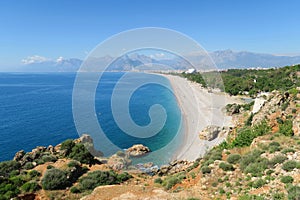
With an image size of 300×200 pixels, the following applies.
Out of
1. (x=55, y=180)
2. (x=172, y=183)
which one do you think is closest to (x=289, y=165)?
(x=172, y=183)

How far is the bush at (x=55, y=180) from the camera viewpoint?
12.0m

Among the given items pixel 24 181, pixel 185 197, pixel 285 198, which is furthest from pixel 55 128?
pixel 285 198

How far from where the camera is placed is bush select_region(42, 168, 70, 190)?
1203 cm

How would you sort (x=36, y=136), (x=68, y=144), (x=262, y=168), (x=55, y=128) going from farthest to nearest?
(x=55, y=128), (x=36, y=136), (x=68, y=144), (x=262, y=168)

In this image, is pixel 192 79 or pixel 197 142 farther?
pixel 192 79

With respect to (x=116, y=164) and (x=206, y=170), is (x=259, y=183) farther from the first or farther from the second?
(x=116, y=164)

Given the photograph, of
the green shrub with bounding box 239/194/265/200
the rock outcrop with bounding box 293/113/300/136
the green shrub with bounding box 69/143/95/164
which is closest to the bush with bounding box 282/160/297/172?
the green shrub with bounding box 239/194/265/200

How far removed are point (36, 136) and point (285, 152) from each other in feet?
114

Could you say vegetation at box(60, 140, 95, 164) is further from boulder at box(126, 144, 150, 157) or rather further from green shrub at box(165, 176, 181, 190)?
green shrub at box(165, 176, 181, 190)

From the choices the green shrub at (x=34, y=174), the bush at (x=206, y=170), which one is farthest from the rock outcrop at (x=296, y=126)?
the green shrub at (x=34, y=174)

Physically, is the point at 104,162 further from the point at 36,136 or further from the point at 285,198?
the point at 36,136

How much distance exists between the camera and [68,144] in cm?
1961

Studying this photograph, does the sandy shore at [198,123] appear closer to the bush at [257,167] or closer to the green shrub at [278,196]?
the bush at [257,167]

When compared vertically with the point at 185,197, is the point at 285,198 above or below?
above
